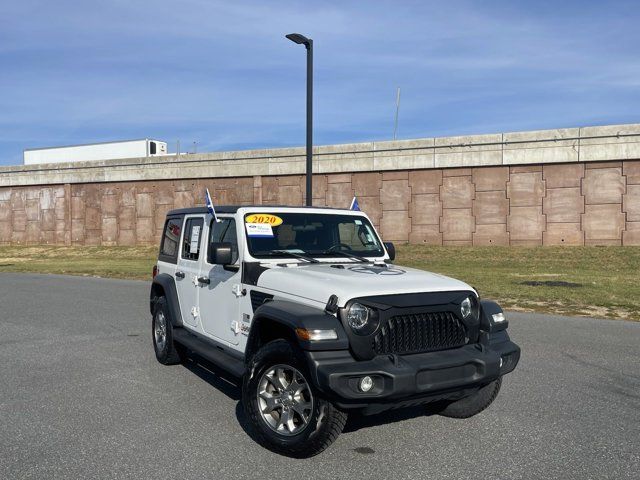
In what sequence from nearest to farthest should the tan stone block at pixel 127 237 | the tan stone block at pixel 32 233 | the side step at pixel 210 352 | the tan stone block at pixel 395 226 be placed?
the side step at pixel 210 352
the tan stone block at pixel 395 226
the tan stone block at pixel 127 237
the tan stone block at pixel 32 233

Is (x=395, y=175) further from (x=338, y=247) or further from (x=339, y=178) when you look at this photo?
(x=338, y=247)

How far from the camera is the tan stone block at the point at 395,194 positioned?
27078mm

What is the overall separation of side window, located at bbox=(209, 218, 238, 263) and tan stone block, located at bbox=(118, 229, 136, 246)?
93.9 feet

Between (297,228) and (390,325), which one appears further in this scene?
(297,228)

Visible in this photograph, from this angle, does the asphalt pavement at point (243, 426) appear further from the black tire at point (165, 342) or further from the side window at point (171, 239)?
the side window at point (171, 239)

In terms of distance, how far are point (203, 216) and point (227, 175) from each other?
81.3 feet

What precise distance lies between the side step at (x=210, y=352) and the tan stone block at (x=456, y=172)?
2057 centimetres

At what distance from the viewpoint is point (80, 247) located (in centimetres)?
3469

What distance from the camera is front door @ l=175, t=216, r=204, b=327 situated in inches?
265

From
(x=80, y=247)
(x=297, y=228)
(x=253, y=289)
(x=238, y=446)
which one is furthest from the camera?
(x=80, y=247)

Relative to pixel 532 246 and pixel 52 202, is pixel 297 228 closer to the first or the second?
pixel 532 246

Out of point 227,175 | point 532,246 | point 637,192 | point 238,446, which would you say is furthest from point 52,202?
point 238,446

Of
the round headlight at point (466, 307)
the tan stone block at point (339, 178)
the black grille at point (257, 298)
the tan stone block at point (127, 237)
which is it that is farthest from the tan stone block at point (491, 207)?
the black grille at point (257, 298)

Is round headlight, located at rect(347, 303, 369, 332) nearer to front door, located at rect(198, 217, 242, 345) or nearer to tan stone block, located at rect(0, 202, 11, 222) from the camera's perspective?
front door, located at rect(198, 217, 242, 345)
